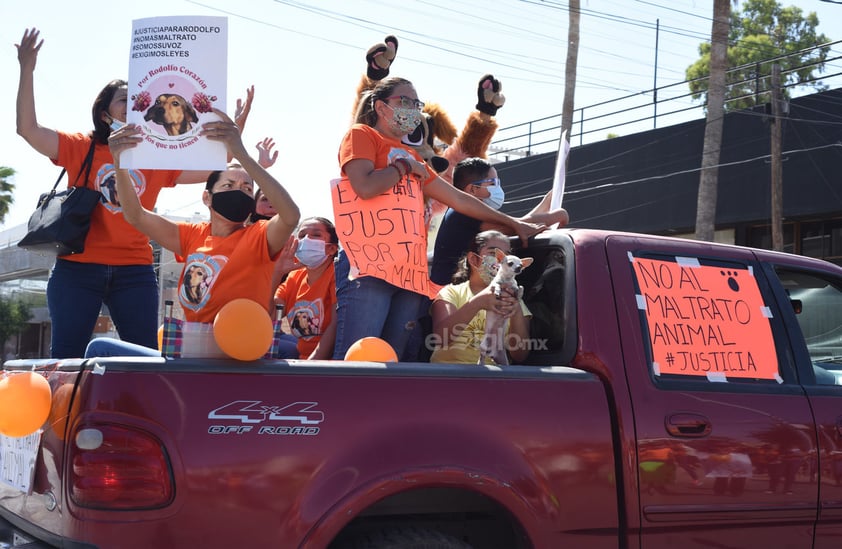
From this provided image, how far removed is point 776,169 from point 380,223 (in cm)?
1542

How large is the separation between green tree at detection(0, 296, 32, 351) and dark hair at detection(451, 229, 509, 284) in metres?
34.5

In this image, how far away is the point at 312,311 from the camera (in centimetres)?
466

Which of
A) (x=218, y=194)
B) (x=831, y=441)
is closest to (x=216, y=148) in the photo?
(x=218, y=194)

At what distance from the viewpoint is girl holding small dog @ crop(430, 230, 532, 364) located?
355 centimetres

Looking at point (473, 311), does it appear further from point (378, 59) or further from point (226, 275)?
point (378, 59)

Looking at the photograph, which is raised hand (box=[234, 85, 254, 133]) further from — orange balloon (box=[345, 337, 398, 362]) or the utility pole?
the utility pole

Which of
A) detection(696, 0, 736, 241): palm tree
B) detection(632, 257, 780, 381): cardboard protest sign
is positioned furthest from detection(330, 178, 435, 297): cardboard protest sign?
detection(696, 0, 736, 241): palm tree

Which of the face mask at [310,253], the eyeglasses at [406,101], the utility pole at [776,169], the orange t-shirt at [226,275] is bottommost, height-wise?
the orange t-shirt at [226,275]

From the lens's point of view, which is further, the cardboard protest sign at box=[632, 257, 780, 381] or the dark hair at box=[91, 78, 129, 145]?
the dark hair at box=[91, 78, 129, 145]

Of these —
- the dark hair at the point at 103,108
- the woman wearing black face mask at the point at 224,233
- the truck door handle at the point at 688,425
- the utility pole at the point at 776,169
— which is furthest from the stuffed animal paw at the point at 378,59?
the utility pole at the point at 776,169

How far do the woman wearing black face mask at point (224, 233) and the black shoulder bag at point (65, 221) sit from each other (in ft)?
1.45

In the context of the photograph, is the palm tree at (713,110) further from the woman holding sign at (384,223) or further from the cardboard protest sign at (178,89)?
the cardboard protest sign at (178,89)

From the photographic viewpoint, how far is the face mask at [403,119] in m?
4.05

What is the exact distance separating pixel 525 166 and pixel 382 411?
849 inches
